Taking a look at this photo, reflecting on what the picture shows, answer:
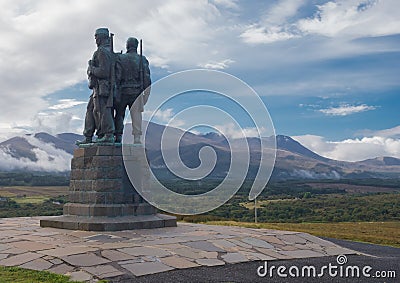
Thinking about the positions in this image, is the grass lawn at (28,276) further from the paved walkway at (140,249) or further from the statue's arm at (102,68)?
the statue's arm at (102,68)

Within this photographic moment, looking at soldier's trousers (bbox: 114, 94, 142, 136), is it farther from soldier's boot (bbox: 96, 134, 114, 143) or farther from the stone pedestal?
the stone pedestal

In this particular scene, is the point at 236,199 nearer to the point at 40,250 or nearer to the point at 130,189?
the point at 130,189

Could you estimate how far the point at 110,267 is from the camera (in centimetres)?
878

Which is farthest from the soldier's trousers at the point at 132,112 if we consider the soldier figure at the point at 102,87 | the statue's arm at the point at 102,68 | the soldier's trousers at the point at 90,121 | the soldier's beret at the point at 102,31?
the soldier's beret at the point at 102,31

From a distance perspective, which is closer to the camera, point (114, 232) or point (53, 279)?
point (53, 279)

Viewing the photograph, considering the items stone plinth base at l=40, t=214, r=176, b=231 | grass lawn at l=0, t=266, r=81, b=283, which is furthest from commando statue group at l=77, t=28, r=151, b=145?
grass lawn at l=0, t=266, r=81, b=283

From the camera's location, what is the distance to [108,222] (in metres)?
13.0

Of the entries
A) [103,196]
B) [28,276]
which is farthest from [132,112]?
[28,276]

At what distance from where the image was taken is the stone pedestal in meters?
13.7

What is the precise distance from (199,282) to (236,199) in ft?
77.2

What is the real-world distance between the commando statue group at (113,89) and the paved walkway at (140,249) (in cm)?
355

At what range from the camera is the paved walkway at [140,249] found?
891 cm

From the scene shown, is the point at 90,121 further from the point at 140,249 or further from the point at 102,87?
the point at 140,249

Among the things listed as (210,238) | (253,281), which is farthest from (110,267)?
(210,238)
